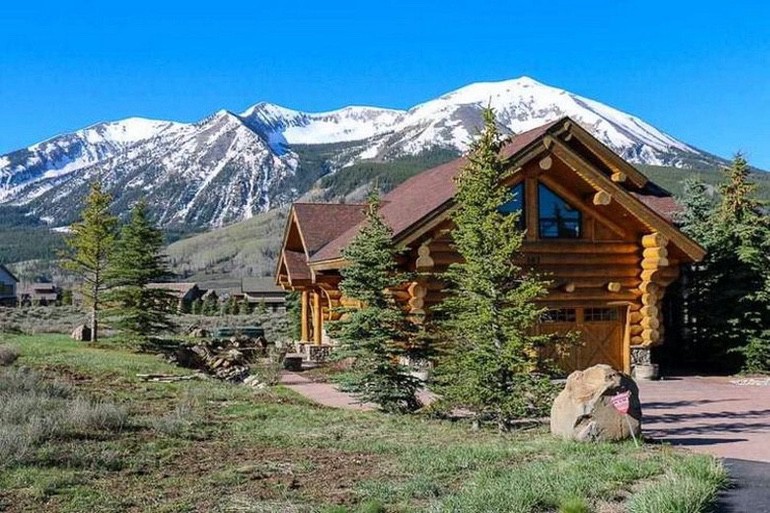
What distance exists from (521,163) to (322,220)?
8.47m

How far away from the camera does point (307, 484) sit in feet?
26.8

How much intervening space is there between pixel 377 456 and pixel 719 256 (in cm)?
1569

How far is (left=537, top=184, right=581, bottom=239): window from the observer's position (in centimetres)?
2034

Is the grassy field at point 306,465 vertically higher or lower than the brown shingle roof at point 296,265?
lower

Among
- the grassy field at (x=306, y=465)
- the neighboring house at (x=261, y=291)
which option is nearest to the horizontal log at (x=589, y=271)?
the grassy field at (x=306, y=465)

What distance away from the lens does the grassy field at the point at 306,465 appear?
7304 millimetres

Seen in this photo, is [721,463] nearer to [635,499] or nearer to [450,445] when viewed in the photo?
[635,499]

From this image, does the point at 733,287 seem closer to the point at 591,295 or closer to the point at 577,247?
the point at 591,295

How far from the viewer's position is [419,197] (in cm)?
2136

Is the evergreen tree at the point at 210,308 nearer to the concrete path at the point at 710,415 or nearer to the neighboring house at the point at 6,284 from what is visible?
the neighboring house at the point at 6,284

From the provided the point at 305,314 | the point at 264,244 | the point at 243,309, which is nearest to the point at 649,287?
the point at 305,314

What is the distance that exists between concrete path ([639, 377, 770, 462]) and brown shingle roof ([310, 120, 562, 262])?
624cm

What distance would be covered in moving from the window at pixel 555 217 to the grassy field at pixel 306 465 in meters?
8.85

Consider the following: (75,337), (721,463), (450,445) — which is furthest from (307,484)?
(75,337)
